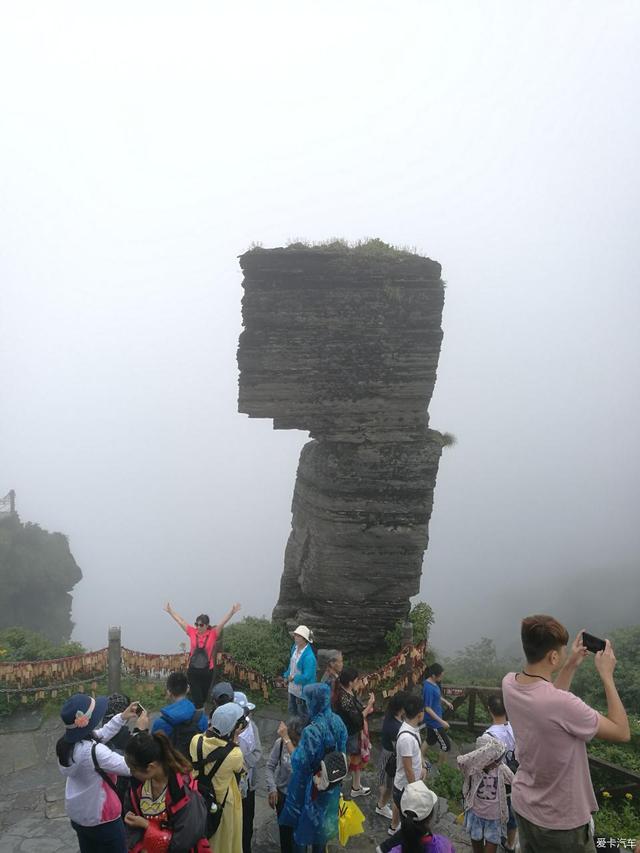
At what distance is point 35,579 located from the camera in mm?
37469

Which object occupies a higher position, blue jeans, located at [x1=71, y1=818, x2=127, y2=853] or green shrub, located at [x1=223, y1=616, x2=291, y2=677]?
blue jeans, located at [x1=71, y1=818, x2=127, y2=853]

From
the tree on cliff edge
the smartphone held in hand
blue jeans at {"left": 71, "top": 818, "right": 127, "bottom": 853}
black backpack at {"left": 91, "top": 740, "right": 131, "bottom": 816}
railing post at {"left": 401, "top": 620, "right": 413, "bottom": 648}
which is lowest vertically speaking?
the tree on cliff edge

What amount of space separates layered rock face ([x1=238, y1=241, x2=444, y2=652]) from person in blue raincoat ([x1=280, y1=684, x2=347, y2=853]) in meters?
7.71

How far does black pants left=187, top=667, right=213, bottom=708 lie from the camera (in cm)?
924

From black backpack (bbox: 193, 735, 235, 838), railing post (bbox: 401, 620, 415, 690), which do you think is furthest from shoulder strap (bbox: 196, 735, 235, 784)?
railing post (bbox: 401, 620, 415, 690)

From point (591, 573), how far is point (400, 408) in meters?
83.5

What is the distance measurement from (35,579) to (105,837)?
36.6 m

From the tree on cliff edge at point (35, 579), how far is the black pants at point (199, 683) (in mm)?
31256

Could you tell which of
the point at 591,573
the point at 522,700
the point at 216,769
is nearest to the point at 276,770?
the point at 216,769

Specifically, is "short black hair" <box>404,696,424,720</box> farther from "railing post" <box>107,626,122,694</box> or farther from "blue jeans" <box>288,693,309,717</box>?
"railing post" <box>107,626,122,694</box>

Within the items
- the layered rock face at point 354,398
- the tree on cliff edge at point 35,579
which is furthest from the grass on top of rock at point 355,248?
the tree on cliff edge at point 35,579

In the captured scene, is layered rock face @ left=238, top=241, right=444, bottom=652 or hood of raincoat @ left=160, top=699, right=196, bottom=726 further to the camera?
layered rock face @ left=238, top=241, right=444, bottom=652

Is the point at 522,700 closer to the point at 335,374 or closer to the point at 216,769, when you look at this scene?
the point at 216,769

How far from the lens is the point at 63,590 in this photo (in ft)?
129
